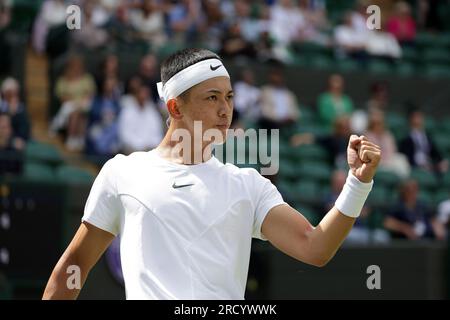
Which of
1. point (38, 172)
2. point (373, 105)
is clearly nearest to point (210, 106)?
point (38, 172)

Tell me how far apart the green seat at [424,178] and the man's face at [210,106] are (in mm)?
11578

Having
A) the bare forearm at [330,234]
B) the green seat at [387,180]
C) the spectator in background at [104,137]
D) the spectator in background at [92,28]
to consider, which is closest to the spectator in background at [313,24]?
the green seat at [387,180]

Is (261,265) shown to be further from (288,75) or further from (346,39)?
(346,39)

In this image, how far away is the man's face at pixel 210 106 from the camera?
462 cm

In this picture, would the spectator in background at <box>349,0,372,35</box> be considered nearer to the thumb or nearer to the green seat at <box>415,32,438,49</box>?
the green seat at <box>415,32,438,49</box>

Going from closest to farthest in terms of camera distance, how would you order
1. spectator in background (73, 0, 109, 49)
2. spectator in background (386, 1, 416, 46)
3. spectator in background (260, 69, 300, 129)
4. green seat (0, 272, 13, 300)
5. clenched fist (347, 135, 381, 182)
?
clenched fist (347, 135, 381, 182)
green seat (0, 272, 13, 300)
spectator in background (73, 0, 109, 49)
spectator in background (260, 69, 300, 129)
spectator in background (386, 1, 416, 46)

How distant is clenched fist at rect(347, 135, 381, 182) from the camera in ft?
14.0

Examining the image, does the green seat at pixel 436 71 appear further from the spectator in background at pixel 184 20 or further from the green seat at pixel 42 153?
the green seat at pixel 42 153

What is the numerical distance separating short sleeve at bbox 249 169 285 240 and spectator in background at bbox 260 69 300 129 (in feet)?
35.1

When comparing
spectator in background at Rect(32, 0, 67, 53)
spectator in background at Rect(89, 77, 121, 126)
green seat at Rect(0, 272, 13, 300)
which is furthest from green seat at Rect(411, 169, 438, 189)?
green seat at Rect(0, 272, 13, 300)

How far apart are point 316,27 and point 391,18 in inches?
73.4

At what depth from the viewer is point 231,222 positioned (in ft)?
14.8

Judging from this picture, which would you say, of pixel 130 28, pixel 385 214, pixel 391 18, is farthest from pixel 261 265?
pixel 391 18

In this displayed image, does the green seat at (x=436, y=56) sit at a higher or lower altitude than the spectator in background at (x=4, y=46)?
higher
